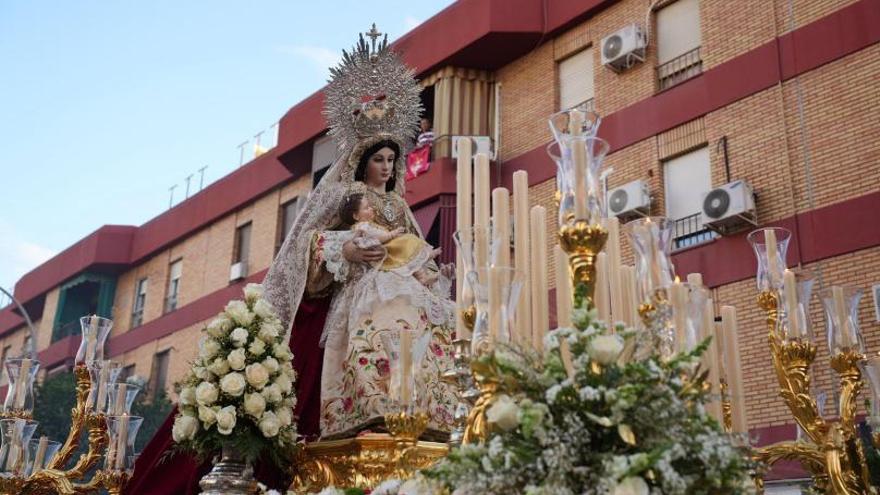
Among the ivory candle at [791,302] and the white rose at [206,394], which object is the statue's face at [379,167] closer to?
the white rose at [206,394]

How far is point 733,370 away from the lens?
3.53m

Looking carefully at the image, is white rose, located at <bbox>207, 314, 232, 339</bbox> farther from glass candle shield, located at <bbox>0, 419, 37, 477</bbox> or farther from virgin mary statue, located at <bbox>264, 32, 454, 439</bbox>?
glass candle shield, located at <bbox>0, 419, 37, 477</bbox>

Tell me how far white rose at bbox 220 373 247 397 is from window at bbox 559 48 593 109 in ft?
37.5

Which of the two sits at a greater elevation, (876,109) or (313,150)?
(313,150)

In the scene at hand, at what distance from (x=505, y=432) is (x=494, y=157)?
13.7 meters

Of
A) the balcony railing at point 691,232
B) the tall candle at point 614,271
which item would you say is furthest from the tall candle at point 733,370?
the balcony railing at point 691,232

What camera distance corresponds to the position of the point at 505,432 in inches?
95.7

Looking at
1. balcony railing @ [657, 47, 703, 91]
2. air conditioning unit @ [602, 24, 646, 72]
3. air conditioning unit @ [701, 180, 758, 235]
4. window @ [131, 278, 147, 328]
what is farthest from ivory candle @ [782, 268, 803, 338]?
window @ [131, 278, 147, 328]

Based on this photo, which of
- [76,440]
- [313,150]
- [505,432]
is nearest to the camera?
[505,432]

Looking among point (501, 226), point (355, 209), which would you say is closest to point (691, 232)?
point (355, 209)

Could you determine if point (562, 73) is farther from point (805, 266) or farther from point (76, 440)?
point (76, 440)

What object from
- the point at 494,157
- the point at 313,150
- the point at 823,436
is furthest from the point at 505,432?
the point at 313,150

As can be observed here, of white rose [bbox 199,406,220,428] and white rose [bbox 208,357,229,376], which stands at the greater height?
white rose [bbox 208,357,229,376]

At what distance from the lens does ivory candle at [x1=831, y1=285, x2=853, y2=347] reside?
3979 millimetres
